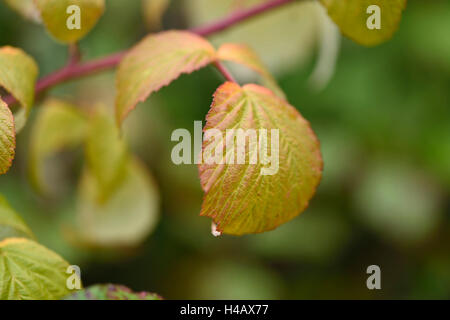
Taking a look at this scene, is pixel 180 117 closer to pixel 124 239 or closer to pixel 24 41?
pixel 24 41

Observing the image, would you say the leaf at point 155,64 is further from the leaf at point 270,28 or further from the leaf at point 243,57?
the leaf at point 270,28

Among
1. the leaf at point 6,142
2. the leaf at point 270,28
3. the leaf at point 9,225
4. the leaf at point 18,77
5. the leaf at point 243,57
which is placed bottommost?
the leaf at point 9,225

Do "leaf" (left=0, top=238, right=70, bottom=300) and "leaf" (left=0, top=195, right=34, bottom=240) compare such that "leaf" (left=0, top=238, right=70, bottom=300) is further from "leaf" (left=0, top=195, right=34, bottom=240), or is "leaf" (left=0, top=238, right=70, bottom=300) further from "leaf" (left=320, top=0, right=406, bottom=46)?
"leaf" (left=320, top=0, right=406, bottom=46)

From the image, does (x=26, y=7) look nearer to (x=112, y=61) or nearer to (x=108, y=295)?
(x=112, y=61)

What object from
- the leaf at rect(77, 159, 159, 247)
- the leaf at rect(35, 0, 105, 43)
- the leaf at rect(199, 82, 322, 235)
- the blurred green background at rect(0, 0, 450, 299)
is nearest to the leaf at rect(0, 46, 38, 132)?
the leaf at rect(35, 0, 105, 43)

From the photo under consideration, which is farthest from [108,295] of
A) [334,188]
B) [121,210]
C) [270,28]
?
[334,188]

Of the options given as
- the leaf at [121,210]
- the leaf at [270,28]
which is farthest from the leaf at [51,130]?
the leaf at [270,28]

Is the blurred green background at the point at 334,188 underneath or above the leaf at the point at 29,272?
above
